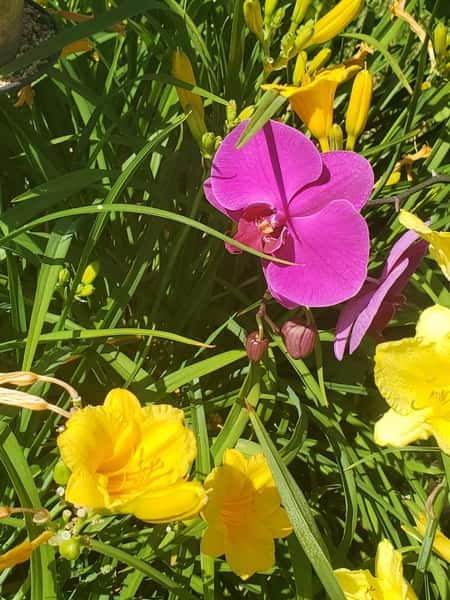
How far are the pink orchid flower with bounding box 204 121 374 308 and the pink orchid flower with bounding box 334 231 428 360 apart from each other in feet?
0.12

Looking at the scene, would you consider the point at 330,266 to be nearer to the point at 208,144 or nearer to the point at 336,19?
the point at 208,144

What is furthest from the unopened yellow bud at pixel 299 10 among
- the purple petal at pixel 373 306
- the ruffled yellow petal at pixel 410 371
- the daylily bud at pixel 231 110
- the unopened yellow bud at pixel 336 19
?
the ruffled yellow petal at pixel 410 371

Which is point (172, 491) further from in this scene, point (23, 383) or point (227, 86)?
point (227, 86)

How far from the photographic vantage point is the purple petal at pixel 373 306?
2.80ft

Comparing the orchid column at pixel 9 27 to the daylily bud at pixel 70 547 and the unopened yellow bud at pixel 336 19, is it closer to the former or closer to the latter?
the unopened yellow bud at pixel 336 19

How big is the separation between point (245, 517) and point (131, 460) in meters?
0.23

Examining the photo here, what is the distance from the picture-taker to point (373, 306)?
86cm

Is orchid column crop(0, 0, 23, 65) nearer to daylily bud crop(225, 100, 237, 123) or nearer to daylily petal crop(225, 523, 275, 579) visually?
daylily bud crop(225, 100, 237, 123)

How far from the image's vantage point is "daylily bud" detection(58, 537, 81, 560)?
68cm

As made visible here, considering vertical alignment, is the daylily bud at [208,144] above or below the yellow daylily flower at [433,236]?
below

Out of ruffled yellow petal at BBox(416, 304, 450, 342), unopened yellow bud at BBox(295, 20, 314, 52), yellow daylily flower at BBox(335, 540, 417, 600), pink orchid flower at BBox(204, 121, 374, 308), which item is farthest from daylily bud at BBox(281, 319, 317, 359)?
unopened yellow bud at BBox(295, 20, 314, 52)

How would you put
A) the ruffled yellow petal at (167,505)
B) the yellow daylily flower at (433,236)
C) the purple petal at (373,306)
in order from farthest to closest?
the purple petal at (373,306) → the yellow daylily flower at (433,236) → the ruffled yellow petal at (167,505)

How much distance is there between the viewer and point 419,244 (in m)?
0.88

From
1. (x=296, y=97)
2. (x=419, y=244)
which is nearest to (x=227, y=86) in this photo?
(x=296, y=97)
